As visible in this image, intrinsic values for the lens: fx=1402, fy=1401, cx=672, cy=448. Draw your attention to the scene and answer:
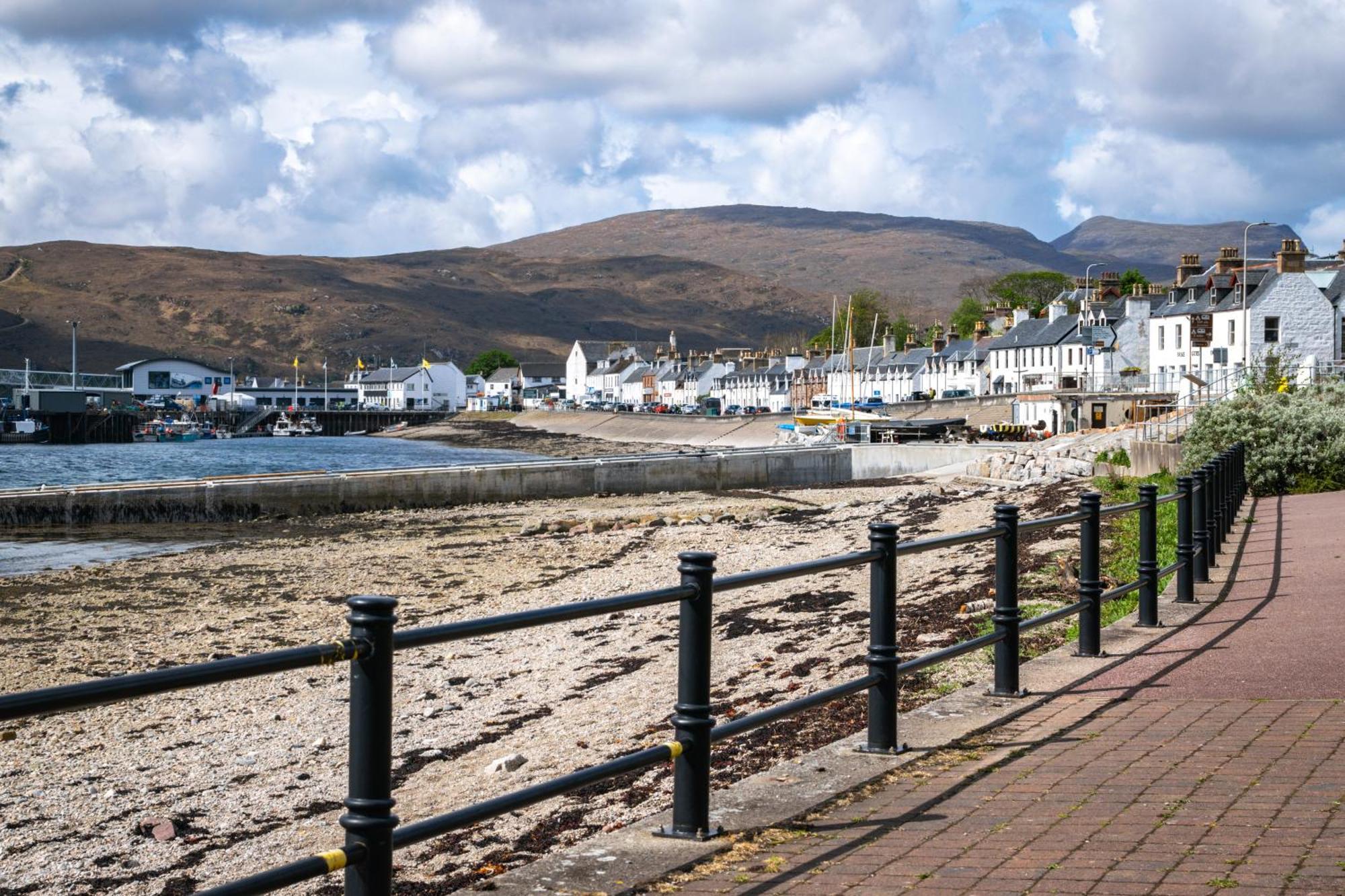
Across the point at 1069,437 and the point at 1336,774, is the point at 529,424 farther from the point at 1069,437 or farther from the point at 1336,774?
the point at 1336,774

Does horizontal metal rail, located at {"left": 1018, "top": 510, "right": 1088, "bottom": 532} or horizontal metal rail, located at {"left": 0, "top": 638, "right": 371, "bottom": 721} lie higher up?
horizontal metal rail, located at {"left": 1018, "top": 510, "right": 1088, "bottom": 532}

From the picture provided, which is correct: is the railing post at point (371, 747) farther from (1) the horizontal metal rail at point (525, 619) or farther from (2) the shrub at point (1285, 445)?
(2) the shrub at point (1285, 445)

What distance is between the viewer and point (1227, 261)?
78750mm

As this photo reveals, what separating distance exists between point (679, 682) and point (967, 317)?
16036cm

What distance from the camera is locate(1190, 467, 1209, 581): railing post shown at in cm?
1414

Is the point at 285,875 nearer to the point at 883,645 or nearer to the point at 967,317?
the point at 883,645

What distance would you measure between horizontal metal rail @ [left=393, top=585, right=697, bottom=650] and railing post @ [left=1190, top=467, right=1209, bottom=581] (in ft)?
30.7

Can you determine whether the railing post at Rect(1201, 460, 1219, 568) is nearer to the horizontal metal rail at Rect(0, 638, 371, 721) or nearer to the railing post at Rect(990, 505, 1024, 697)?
the railing post at Rect(990, 505, 1024, 697)

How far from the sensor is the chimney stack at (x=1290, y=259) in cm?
7119

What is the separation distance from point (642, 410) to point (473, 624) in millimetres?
168767

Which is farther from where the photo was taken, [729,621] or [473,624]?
[729,621]

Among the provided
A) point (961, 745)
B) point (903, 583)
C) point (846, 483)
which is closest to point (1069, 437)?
point (846, 483)

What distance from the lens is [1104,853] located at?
18.4 feet

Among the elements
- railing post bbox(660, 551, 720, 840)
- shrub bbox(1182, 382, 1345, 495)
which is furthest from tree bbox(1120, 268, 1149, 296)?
railing post bbox(660, 551, 720, 840)
